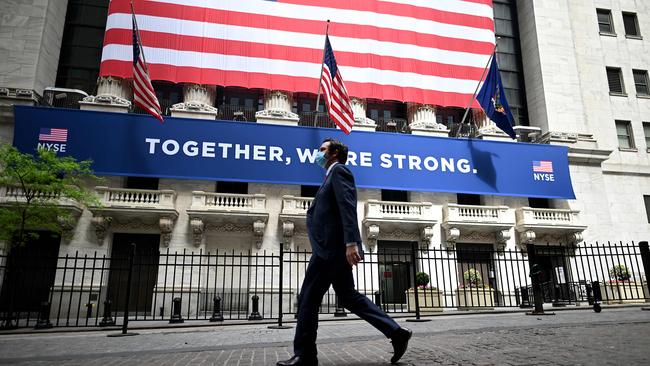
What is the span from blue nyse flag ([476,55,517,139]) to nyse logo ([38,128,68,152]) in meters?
20.2

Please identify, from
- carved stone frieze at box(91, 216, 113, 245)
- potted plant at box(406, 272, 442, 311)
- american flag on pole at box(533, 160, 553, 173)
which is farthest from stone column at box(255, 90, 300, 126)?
american flag on pole at box(533, 160, 553, 173)

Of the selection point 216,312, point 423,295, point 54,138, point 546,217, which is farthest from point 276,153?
point 546,217

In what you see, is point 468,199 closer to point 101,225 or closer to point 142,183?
point 142,183

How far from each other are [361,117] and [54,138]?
1552 cm

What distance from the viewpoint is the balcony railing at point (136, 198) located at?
19.8 m

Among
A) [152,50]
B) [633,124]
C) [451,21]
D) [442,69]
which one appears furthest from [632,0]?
[152,50]

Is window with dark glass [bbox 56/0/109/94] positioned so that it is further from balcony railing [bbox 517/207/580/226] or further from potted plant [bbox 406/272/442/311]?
balcony railing [bbox 517/207/580/226]

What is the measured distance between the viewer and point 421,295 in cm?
1641

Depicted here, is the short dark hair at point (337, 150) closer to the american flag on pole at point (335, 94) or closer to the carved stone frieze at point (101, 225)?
the american flag on pole at point (335, 94)

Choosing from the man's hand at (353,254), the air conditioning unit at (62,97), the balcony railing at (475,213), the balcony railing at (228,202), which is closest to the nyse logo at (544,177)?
the balcony railing at (475,213)

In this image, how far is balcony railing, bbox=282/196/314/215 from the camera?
21.3m

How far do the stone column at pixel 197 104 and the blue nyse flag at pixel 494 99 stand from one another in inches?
549

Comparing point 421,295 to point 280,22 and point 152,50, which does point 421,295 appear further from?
point 152,50

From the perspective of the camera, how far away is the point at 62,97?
72.9 ft
